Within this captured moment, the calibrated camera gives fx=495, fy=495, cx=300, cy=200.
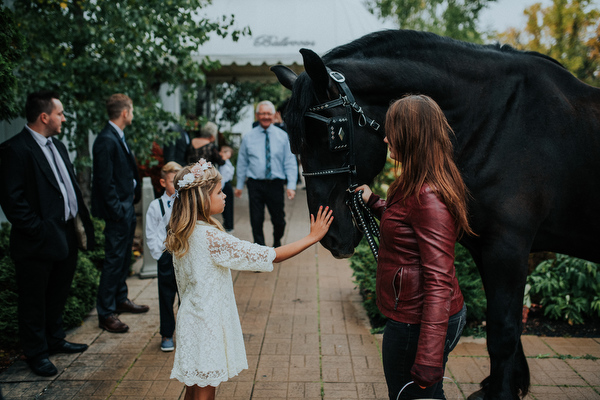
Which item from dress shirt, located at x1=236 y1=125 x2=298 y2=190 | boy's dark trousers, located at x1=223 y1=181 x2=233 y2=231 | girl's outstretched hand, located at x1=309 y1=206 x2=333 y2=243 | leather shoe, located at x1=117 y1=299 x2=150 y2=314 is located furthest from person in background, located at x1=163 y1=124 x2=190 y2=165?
girl's outstretched hand, located at x1=309 y1=206 x2=333 y2=243

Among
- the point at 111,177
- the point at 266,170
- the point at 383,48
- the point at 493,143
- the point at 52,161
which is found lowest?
the point at 266,170

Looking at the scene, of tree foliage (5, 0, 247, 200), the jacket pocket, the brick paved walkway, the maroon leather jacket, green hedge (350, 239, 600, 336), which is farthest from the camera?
tree foliage (5, 0, 247, 200)

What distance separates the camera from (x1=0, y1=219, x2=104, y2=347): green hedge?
4.23 metres

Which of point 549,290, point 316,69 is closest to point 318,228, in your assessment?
point 316,69

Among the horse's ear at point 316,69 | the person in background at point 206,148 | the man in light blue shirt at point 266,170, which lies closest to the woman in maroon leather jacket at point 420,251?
the horse's ear at point 316,69

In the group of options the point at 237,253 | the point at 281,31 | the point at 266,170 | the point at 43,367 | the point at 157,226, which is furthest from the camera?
the point at 281,31

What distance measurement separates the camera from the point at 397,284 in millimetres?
2119

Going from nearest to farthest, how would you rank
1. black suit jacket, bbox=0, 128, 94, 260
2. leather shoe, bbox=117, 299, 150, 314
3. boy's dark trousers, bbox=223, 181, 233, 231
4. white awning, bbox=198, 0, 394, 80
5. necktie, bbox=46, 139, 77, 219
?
black suit jacket, bbox=0, 128, 94, 260 < necktie, bbox=46, 139, 77, 219 < leather shoe, bbox=117, 299, 150, 314 < boy's dark trousers, bbox=223, 181, 233, 231 < white awning, bbox=198, 0, 394, 80

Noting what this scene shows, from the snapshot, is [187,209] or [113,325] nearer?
[187,209]

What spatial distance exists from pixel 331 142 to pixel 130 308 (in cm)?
347

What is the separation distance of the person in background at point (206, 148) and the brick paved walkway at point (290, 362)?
3004 mm

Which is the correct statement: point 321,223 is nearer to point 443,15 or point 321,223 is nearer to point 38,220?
point 38,220

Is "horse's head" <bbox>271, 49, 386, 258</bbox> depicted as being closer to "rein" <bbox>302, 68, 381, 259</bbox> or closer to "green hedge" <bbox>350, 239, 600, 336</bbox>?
"rein" <bbox>302, 68, 381, 259</bbox>

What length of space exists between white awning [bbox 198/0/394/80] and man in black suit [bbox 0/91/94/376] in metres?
6.04
